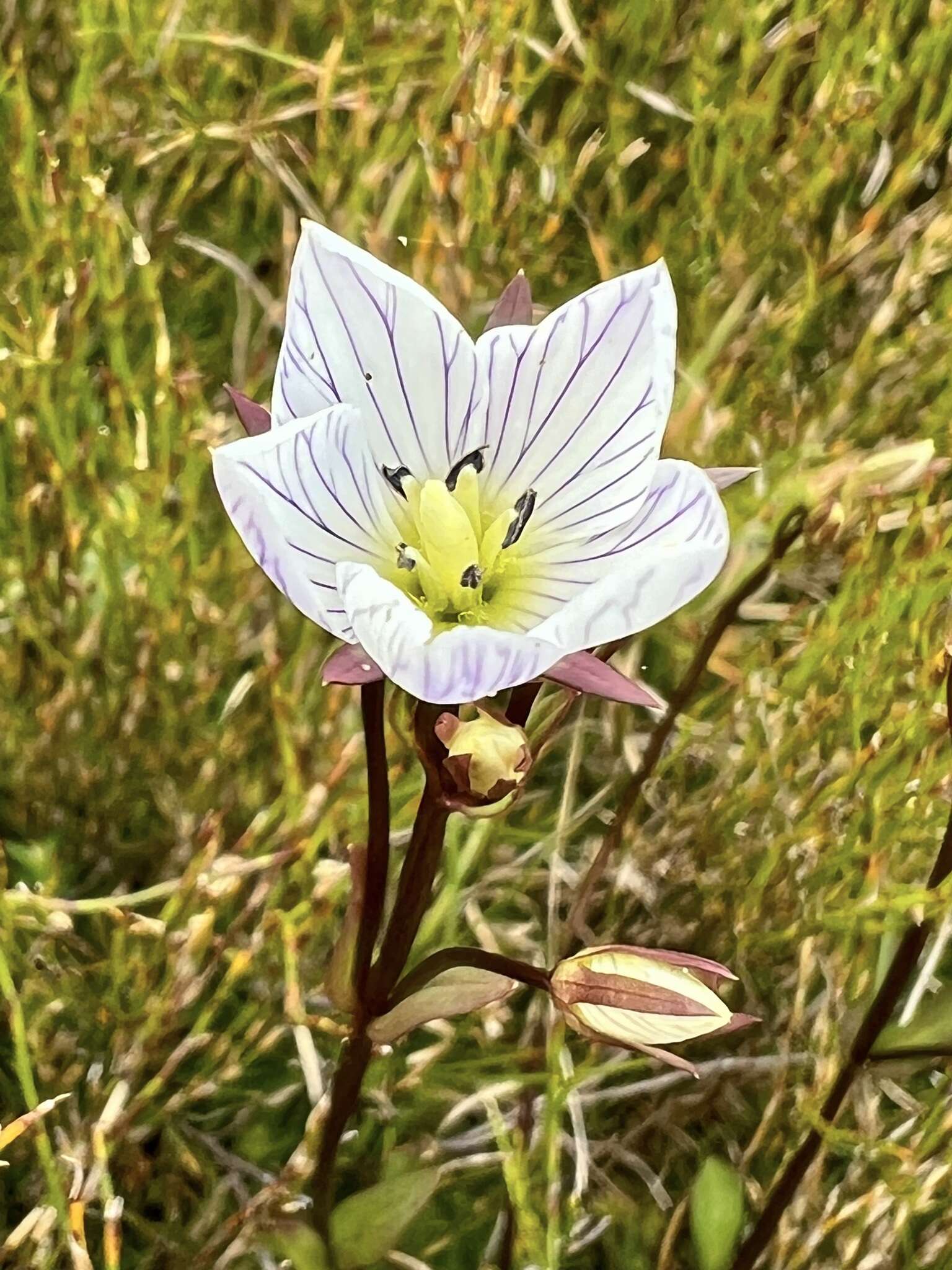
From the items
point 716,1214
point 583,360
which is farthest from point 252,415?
point 716,1214

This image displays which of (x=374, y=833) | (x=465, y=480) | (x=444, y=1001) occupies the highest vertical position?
(x=465, y=480)

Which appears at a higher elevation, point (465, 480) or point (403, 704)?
point (465, 480)

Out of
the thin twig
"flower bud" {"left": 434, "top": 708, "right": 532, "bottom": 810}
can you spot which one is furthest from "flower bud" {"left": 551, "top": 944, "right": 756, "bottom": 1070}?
the thin twig

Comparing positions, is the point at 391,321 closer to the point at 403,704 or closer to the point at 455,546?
the point at 455,546

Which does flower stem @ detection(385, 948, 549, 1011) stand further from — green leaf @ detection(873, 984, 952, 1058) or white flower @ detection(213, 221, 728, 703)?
green leaf @ detection(873, 984, 952, 1058)

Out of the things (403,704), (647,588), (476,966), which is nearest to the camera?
(647,588)

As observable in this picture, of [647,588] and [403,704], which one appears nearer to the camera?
[647,588]
